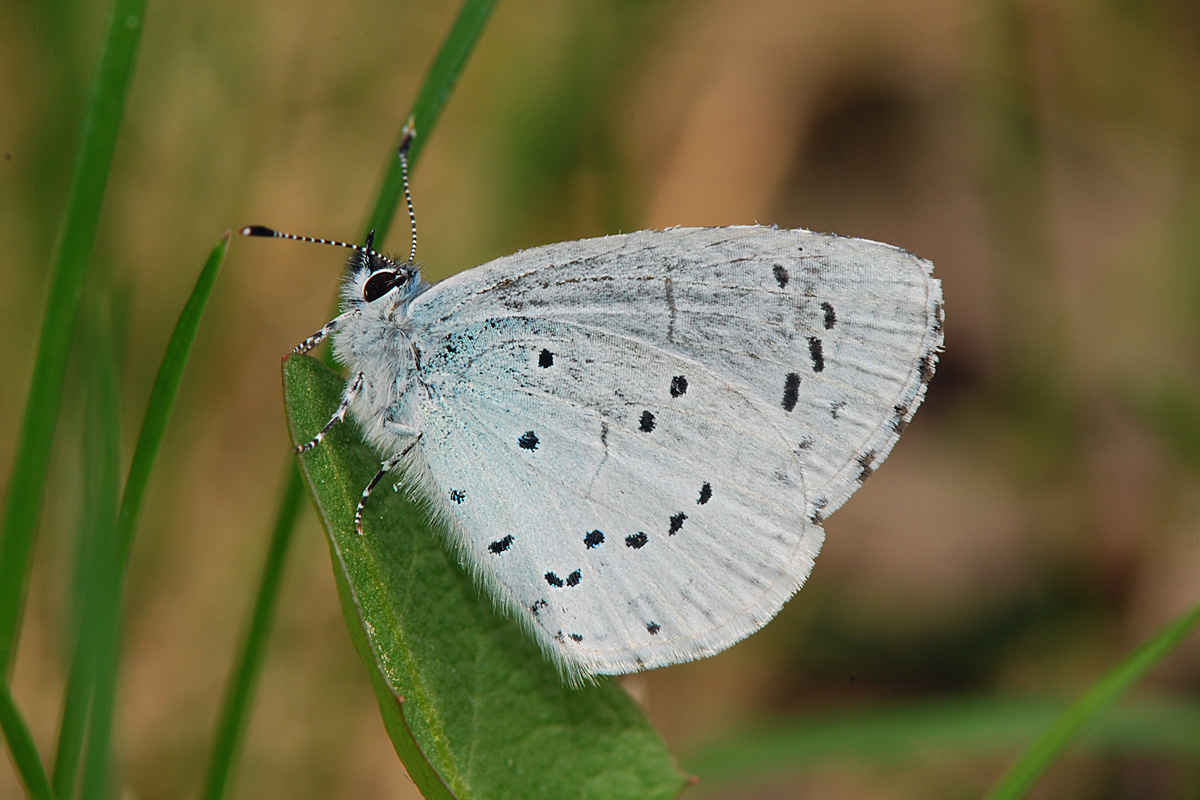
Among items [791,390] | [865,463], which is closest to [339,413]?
[791,390]

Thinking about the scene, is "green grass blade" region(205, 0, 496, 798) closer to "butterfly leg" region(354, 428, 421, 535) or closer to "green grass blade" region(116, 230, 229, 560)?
"butterfly leg" region(354, 428, 421, 535)

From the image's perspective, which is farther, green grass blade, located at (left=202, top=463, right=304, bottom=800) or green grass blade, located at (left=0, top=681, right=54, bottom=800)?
green grass blade, located at (left=202, top=463, right=304, bottom=800)

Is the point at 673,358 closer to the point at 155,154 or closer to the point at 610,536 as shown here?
the point at 610,536

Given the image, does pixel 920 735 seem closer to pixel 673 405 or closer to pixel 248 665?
pixel 673 405

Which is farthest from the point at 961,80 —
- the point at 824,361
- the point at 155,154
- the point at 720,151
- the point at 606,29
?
the point at 155,154

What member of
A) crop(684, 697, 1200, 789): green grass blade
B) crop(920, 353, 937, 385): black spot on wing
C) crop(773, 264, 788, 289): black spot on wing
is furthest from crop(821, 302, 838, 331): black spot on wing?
crop(684, 697, 1200, 789): green grass blade

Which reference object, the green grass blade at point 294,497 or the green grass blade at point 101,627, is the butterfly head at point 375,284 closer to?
the green grass blade at point 294,497

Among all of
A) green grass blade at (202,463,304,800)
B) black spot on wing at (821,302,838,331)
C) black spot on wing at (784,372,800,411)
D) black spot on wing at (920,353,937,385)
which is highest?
black spot on wing at (821,302,838,331)

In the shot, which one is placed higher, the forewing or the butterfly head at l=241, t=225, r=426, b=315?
the butterfly head at l=241, t=225, r=426, b=315
